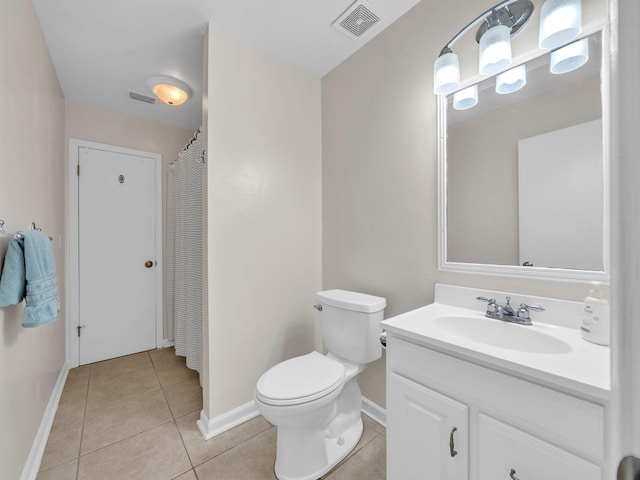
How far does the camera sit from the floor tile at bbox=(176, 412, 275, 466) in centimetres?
151

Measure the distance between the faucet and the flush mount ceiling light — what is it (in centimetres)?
252

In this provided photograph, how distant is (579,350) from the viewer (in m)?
0.88

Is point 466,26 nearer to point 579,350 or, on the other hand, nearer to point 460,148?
point 460,148

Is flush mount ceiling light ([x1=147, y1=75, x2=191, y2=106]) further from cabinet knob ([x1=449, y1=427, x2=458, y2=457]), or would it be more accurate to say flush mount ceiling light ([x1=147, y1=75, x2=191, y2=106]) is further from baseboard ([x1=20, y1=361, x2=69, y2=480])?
cabinet knob ([x1=449, y1=427, x2=458, y2=457])

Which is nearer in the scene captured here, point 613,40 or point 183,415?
point 613,40

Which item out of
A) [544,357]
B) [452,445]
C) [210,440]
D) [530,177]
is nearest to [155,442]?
[210,440]

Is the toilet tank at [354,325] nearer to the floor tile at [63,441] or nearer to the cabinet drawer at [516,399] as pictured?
the cabinet drawer at [516,399]

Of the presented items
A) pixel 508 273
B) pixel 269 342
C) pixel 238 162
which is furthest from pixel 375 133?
pixel 269 342

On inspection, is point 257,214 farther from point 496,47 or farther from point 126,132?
point 126,132

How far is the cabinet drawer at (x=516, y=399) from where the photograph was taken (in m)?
0.71

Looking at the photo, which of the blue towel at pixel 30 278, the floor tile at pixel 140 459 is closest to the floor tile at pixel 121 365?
the floor tile at pixel 140 459

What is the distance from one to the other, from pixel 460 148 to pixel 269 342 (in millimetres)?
1620

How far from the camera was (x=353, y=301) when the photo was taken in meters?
1.58

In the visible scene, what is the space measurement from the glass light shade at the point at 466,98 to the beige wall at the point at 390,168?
9 cm
